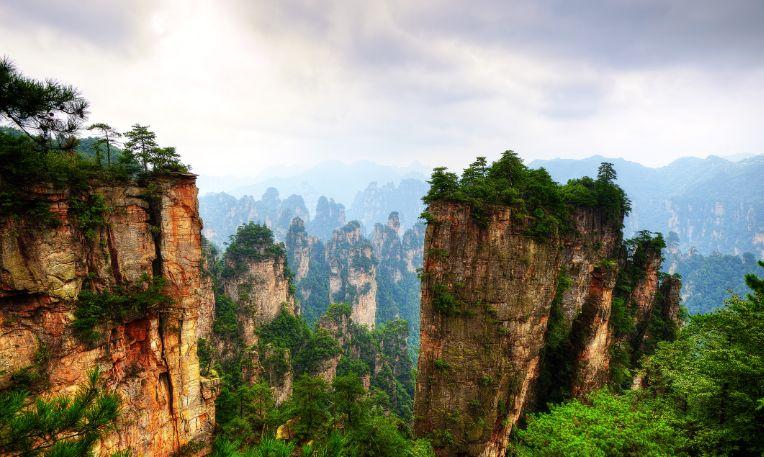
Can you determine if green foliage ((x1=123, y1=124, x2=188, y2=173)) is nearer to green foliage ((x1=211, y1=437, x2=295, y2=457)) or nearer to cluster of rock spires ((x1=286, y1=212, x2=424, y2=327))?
green foliage ((x1=211, y1=437, x2=295, y2=457))

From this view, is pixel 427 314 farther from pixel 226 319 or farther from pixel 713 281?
pixel 713 281

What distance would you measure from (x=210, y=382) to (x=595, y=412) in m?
16.6

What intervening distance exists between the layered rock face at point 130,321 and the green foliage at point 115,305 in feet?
0.63

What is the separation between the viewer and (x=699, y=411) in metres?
11.6

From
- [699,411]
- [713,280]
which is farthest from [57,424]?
[713,280]

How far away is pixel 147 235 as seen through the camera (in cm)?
1271

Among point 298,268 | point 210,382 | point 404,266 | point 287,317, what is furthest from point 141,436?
point 404,266

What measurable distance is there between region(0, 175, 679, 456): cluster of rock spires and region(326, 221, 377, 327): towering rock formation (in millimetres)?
48368

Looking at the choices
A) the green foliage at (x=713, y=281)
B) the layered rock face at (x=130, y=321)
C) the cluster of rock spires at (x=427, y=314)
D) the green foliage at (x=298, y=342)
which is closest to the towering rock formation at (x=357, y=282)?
the green foliage at (x=298, y=342)

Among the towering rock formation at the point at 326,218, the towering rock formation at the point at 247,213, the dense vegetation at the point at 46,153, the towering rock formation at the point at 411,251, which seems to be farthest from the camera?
the towering rock formation at the point at 326,218

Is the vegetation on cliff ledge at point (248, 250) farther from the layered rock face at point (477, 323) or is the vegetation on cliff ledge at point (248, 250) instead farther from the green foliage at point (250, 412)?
the layered rock face at point (477, 323)

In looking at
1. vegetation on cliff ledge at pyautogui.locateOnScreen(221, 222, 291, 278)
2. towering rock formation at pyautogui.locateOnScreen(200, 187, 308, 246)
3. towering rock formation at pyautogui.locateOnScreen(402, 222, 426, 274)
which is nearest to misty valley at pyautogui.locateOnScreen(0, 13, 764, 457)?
vegetation on cliff ledge at pyautogui.locateOnScreen(221, 222, 291, 278)

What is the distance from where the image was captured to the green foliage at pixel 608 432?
11484mm

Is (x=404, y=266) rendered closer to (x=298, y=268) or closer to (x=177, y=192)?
(x=298, y=268)
